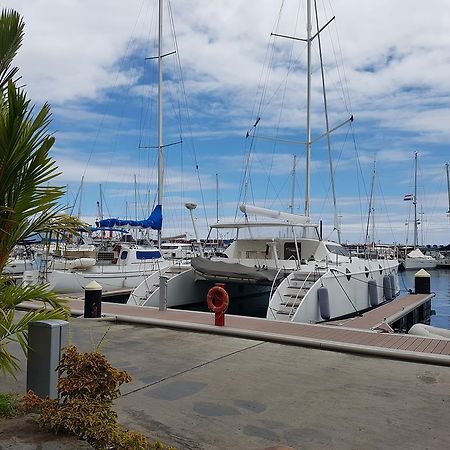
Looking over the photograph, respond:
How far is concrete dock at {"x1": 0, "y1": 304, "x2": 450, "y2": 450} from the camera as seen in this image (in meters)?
4.61

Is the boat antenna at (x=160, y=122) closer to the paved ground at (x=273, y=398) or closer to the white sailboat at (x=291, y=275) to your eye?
the white sailboat at (x=291, y=275)

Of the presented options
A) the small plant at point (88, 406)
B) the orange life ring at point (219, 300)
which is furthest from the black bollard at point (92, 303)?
the small plant at point (88, 406)

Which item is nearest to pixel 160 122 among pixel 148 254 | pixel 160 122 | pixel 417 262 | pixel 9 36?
pixel 160 122

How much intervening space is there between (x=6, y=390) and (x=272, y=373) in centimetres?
336

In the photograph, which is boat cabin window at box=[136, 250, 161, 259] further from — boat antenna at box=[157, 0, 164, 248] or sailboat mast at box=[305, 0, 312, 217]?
sailboat mast at box=[305, 0, 312, 217]

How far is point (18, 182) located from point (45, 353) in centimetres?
160

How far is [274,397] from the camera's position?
5785 mm

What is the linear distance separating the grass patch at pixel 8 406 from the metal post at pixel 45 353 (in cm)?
23

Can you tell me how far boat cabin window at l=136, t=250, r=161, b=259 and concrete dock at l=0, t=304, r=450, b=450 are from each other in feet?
52.6

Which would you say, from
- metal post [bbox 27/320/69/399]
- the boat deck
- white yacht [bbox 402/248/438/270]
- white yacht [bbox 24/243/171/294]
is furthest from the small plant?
white yacht [bbox 402/248/438/270]

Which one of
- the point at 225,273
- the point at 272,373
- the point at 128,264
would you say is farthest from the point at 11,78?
the point at 128,264

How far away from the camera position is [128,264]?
24078 mm

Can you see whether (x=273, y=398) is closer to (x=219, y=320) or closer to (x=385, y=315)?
(x=219, y=320)

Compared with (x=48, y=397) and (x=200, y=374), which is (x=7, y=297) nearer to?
(x=48, y=397)
